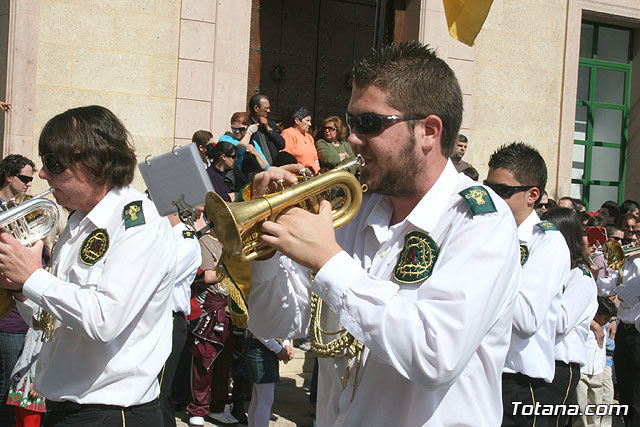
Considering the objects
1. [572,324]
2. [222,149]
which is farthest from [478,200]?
[222,149]

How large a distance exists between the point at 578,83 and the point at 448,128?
11414mm

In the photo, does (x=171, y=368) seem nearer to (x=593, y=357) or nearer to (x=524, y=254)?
(x=524, y=254)

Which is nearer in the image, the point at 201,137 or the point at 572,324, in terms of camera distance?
the point at 572,324

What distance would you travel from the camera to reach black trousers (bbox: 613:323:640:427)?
6410mm

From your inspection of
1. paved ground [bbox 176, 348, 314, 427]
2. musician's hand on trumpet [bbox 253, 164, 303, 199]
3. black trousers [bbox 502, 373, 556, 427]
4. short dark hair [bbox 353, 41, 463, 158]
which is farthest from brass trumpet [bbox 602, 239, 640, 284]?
musician's hand on trumpet [bbox 253, 164, 303, 199]

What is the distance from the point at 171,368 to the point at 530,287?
286 cm

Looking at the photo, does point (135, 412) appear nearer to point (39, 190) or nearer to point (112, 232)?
point (112, 232)

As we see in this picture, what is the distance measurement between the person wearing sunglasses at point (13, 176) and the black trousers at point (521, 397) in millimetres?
4559

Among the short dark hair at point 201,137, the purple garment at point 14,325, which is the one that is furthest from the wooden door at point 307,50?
the purple garment at point 14,325

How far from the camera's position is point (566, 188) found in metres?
12.0

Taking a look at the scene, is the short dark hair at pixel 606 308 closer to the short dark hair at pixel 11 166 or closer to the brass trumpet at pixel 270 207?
the short dark hair at pixel 11 166

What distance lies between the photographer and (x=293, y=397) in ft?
26.9

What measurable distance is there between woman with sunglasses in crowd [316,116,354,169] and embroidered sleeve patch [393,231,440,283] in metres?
6.66

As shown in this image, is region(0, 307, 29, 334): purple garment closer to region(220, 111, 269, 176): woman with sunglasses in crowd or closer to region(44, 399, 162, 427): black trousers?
region(44, 399, 162, 427): black trousers
